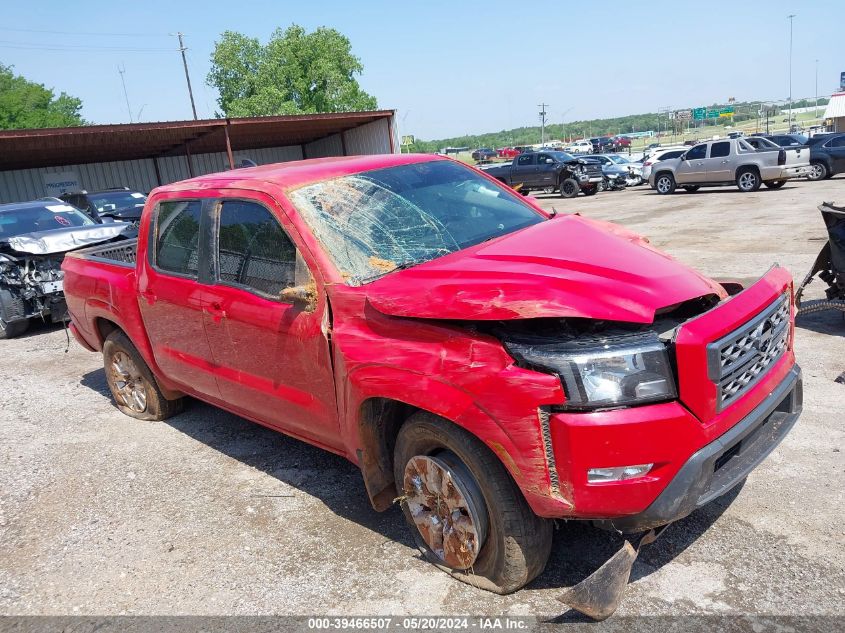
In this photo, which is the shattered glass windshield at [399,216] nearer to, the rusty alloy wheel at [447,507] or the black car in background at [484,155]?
the rusty alloy wheel at [447,507]

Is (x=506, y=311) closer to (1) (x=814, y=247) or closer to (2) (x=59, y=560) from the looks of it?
(2) (x=59, y=560)

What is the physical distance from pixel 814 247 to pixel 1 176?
25.2 meters

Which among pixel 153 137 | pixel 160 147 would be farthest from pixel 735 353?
pixel 160 147

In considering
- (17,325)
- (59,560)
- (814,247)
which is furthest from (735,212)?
(59,560)

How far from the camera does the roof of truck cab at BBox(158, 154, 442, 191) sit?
372cm

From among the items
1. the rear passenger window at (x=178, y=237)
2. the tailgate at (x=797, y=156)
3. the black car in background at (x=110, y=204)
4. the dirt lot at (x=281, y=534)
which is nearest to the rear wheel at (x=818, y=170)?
the tailgate at (x=797, y=156)

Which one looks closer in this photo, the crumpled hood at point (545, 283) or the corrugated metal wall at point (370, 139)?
the crumpled hood at point (545, 283)

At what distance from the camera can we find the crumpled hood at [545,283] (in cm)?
249

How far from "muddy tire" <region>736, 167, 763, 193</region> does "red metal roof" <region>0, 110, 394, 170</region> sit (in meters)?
12.1

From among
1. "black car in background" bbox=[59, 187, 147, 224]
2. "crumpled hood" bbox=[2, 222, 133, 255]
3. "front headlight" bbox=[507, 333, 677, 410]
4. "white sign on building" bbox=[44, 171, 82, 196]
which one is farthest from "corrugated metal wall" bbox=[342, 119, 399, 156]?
"front headlight" bbox=[507, 333, 677, 410]

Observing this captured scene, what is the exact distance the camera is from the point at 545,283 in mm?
2596

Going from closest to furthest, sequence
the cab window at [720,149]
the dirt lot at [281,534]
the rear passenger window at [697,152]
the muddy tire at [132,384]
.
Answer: the dirt lot at [281,534]
the muddy tire at [132,384]
the cab window at [720,149]
the rear passenger window at [697,152]

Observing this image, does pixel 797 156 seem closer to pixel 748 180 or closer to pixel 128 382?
pixel 748 180

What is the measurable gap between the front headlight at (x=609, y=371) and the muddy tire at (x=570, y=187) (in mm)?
23547
